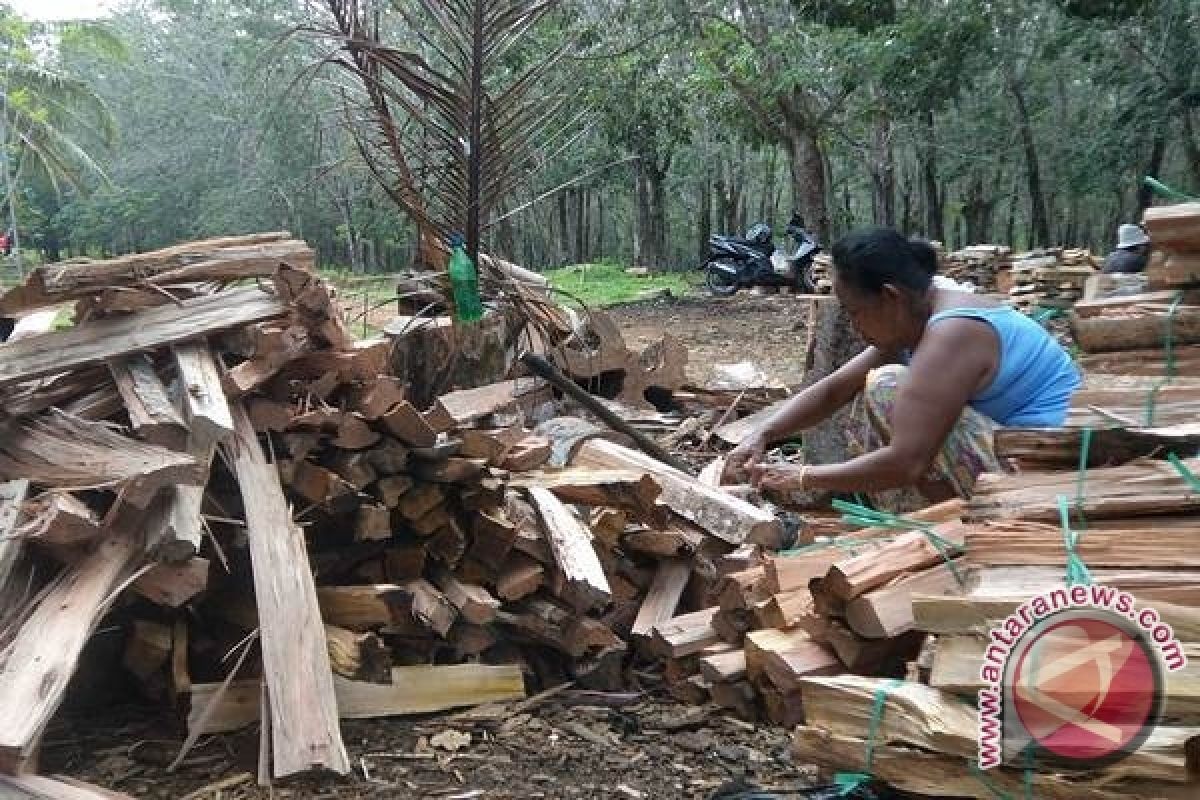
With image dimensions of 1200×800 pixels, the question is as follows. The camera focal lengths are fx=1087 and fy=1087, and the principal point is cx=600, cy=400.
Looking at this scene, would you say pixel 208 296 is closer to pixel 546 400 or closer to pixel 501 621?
pixel 501 621

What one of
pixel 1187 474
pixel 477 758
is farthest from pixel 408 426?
pixel 1187 474

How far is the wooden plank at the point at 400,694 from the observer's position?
322 centimetres

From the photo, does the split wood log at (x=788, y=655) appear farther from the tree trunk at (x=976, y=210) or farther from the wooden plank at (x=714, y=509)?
the tree trunk at (x=976, y=210)

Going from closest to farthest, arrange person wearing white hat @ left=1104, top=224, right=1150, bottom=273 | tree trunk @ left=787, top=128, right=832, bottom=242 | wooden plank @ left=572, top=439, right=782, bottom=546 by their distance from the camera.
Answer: wooden plank @ left=572, top=439, right=782, bottom=546, person wearing white hat @ left=1104, top=224, right=1150, bottom=273, tree trunk @ left=787, top=128, right=832, bottom=242

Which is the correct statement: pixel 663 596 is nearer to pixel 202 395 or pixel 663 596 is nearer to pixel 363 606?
pixel 363 606

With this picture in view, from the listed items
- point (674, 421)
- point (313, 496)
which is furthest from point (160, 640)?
point (674, 421)

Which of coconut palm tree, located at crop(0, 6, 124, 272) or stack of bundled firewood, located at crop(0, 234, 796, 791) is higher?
coconut palm tree, located at crop(0, 6, 124, 272)

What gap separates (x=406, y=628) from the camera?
3561mm

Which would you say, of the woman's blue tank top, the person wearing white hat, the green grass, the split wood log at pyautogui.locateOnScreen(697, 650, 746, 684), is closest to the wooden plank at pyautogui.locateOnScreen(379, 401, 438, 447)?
the split wood log at pyautogui.locateOnScreen(697, 650, 746, 684)

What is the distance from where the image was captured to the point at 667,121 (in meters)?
21.4

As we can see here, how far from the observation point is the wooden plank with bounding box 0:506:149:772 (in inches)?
94.5

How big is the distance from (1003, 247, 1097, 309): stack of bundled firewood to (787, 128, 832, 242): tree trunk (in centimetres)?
528

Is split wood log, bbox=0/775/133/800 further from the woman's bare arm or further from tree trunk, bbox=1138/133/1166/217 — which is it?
tree trunk, bbox=1138/133/1166/217

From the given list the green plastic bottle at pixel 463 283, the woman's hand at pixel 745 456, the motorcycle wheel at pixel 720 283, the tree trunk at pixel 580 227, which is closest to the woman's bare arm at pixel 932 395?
the woman's hand at pixel 745 456
